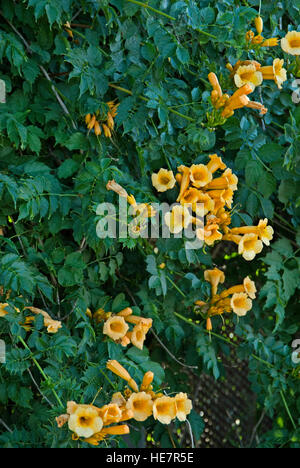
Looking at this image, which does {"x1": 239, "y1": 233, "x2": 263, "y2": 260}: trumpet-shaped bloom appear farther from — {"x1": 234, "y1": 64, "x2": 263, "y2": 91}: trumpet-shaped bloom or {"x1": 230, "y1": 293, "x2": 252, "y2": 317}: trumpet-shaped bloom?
{"x1": 234, "y1": 64, "x2": 263, "y2": 91}: trumpet-shaped bloom

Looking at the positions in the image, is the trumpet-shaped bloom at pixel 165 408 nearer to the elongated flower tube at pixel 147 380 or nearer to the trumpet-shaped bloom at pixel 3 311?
the elongated flower tube at pixel 147 380

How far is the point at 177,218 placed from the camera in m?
2.26

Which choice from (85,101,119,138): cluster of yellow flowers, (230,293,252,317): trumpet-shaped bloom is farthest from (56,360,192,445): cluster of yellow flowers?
(85,101,119,138): cluster of yellow flowers

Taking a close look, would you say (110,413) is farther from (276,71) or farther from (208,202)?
(276,71)

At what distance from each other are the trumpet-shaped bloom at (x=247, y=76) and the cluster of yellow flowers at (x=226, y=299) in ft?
2.46

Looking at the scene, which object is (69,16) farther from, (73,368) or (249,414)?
(249,414)

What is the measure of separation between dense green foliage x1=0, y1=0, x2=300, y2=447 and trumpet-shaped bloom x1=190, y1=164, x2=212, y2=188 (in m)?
0.09

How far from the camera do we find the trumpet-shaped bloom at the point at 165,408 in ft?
6.70

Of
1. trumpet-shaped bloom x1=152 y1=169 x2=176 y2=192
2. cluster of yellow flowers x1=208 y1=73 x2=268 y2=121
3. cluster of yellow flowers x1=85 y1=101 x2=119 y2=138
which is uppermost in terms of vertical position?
cluster of yellow flowers x1=208 y1=73 x2=268 y2=121

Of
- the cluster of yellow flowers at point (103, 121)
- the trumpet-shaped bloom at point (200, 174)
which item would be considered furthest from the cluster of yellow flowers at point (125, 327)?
the cluster of yellow flowers at point (103, 121)

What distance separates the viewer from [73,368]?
2.32 meters

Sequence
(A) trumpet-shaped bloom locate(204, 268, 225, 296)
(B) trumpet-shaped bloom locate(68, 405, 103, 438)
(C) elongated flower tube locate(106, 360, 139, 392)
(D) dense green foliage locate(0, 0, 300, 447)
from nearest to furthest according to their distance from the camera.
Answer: (B) trumpet-shaped bloom locate(68, 405, 103, 438), (C) elongated flower tube locate(106, 360, 139, 392), (D) dense green foliage locate(0, 0, 300, 447), (A) trumpet-shaped bloom locate(204, 268, 225, 296)

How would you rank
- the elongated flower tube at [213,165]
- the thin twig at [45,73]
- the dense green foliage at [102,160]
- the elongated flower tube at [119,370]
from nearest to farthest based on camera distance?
1. the elongated flower tube at [119,370]
2. the dense green foliage at [102,160]
3. the elongated flower tube at [213,165]
4. the thin twig at [45,73]

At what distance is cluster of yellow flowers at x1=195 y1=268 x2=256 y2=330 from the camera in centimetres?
250
